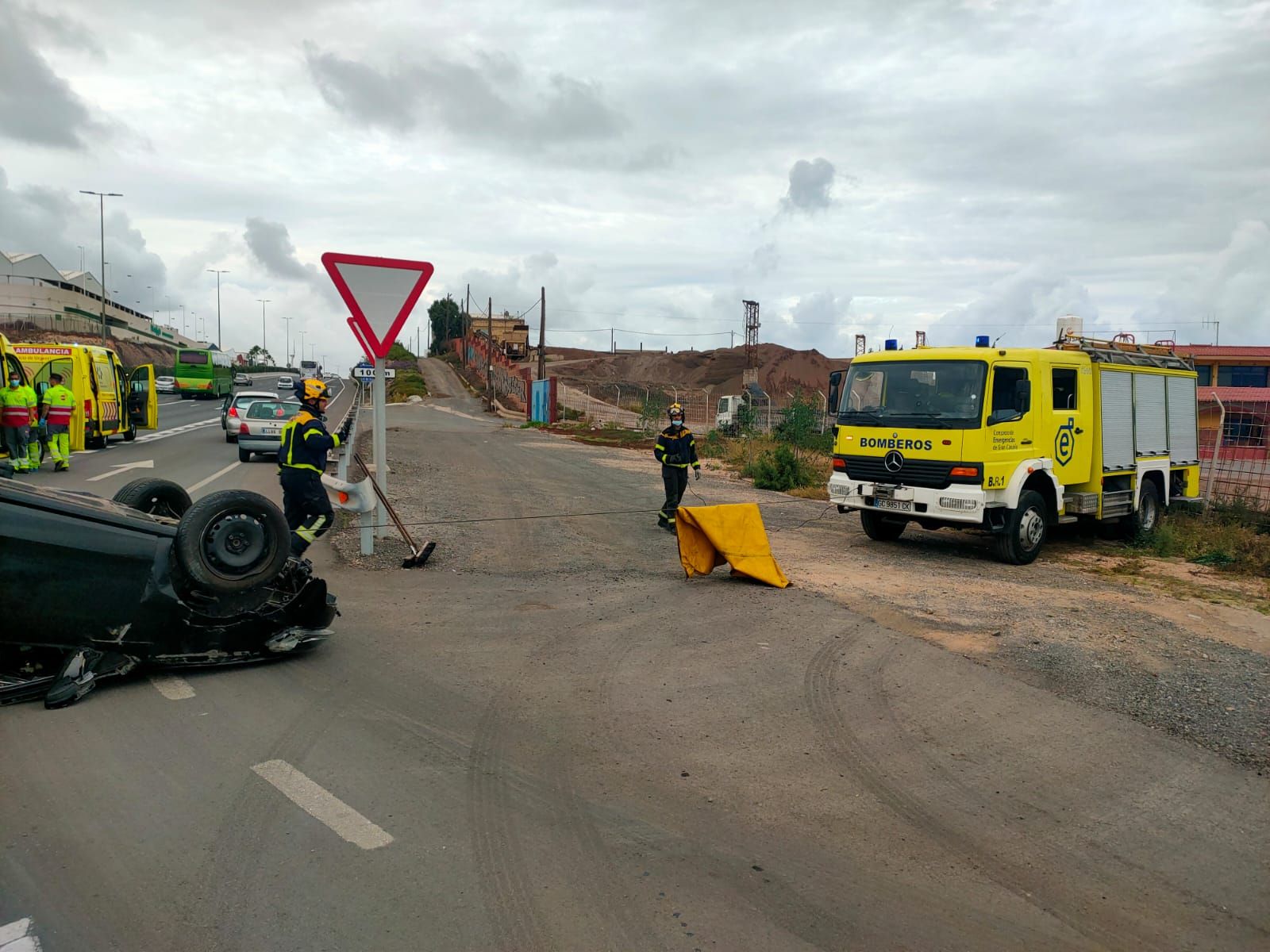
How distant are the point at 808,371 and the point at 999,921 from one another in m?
87.0

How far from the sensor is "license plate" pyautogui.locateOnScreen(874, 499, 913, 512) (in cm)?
1108

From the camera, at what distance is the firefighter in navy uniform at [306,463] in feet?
26.8

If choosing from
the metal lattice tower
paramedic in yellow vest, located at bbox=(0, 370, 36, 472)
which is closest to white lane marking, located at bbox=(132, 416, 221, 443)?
paramedic in yellow vest, located at bbox=(0, 370, 36, 472)

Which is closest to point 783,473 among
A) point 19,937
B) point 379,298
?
point 379,298

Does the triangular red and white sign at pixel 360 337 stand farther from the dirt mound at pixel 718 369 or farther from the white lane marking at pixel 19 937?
the dirt mound at pixel 718 369

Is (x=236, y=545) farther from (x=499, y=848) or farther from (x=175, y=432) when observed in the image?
(x=175, y=432)

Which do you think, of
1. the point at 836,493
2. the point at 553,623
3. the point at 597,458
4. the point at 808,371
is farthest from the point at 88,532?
the point at 808,371

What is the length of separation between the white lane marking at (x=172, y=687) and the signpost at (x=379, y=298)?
3.74m

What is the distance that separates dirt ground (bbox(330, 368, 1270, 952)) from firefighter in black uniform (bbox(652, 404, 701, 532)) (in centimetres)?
249

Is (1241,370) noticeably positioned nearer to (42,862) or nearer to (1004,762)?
(1004,762)

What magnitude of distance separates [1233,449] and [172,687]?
17.2 metres

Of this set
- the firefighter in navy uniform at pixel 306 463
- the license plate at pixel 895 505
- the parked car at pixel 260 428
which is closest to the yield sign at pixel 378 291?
the firefighter in navy uniform at pixel 306 463

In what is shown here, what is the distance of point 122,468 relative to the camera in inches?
737

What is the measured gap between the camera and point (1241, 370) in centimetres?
4319
